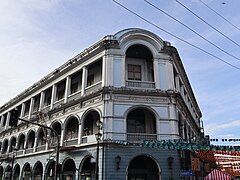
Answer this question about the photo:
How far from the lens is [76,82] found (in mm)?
24641

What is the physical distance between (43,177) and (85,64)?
1090 cm

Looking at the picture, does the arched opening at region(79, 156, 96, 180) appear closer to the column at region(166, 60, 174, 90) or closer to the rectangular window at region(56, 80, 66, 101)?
the column at region(166, 60, 174, 90)

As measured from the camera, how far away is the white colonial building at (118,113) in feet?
57.8

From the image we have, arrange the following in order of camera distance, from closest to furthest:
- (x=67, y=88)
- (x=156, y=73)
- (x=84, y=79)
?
(x=156, y=73)
(x=84, y=79)
(x=67, y=88)

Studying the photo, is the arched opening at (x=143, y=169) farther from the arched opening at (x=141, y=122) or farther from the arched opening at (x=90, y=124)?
the arched opening at (x=90, y=124)

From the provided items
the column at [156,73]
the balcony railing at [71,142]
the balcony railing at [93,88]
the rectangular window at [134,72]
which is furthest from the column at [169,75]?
the balcony railing at [71,142]

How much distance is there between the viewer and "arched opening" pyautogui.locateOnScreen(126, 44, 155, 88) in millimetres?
21036

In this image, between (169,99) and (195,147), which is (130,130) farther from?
(195,147)

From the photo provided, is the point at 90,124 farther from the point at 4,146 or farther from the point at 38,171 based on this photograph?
the point at 4,146

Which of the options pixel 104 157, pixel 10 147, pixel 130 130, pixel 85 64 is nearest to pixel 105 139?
pixel 104 157

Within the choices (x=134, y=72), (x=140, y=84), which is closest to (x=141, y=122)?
(x=140, y=84)

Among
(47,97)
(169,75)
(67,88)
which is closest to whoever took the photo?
(169,75)

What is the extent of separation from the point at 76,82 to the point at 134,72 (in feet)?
21.5

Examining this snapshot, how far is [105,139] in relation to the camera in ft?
57.7
